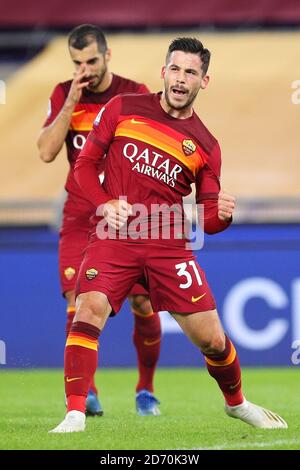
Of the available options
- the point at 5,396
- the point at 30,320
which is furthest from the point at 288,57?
the point at 5,396

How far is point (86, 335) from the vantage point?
560 centimetres

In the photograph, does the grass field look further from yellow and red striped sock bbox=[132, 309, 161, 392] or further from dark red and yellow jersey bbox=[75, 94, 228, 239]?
dark red and yellow jersey bbox=[75, 94, 228, 239]

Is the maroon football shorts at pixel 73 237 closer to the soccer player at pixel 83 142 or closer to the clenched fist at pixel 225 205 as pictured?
the soccer player at pixel 83 142

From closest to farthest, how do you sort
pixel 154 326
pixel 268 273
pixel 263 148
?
1. pixel 154 326
2. pixel 268 273
3. pixel 263 148

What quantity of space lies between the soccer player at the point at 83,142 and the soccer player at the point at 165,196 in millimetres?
1010

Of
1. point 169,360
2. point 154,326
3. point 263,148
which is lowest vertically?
point 169,360

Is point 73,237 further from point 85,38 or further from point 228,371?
point 228,371

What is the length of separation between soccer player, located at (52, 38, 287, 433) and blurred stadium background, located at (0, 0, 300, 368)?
13.0 feet

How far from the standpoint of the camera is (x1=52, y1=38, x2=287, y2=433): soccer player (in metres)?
5.77

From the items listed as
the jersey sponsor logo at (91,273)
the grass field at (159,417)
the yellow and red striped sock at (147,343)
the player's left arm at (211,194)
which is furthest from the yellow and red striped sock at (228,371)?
the yellow and red striped sock at (147,343)

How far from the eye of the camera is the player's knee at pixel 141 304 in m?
7.14

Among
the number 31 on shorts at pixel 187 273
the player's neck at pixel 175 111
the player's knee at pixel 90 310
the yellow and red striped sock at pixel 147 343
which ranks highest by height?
the player's neck at pixel 175 111
